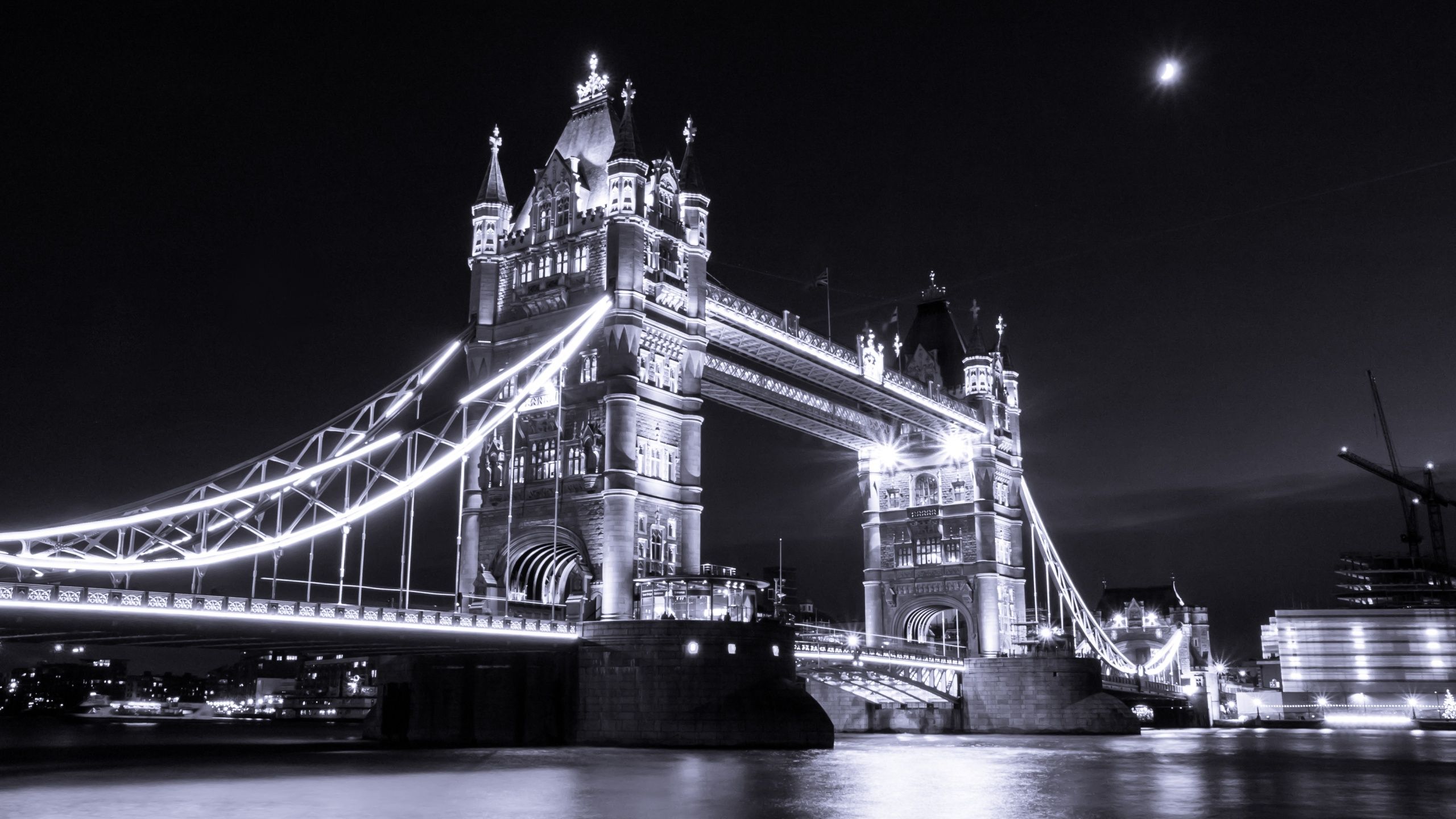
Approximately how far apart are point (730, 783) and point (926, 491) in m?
53.1

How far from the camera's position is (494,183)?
176 feet

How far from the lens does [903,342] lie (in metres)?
86.6

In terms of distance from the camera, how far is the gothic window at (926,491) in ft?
262

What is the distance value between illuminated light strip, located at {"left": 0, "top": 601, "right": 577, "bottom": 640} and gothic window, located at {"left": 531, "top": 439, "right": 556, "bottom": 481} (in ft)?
27.0

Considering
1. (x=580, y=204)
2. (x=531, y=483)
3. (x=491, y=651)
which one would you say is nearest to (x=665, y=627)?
(x=491, y=651)

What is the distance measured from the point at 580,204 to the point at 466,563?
1460cm

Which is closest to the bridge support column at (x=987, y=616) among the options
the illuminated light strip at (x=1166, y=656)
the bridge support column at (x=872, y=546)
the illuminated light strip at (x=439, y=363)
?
the bridge support column at (x=872, y=546)

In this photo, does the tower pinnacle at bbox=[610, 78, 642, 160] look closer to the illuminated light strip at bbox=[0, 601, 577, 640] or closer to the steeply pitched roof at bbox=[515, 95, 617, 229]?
the steeply pitched roof at bbox=[515, 95, 617, 229]

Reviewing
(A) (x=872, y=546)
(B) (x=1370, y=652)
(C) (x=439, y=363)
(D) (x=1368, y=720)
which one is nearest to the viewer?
(C) (x=439, y=363)

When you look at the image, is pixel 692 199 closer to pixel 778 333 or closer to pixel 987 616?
pixel 778 333

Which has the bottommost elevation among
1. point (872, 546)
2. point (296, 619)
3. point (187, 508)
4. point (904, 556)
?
point (296, 619)

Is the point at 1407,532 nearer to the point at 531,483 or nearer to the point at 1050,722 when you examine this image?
the point at 1050,722

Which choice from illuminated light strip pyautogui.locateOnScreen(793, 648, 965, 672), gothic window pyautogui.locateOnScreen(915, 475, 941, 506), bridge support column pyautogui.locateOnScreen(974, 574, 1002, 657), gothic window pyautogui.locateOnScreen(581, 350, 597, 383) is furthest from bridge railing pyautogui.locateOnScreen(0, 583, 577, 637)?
gothic window pyautogui.locateOnScreen(915, 475, 941, 506)

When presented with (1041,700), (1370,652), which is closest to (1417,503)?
(1370,652)
